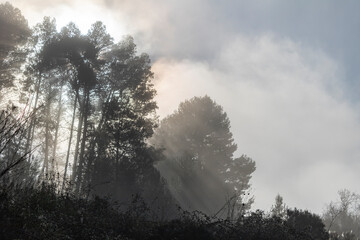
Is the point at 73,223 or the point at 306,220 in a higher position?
the point at 306,220

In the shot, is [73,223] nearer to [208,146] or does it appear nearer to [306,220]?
[306,220]

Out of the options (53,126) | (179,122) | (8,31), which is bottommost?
(53,126)

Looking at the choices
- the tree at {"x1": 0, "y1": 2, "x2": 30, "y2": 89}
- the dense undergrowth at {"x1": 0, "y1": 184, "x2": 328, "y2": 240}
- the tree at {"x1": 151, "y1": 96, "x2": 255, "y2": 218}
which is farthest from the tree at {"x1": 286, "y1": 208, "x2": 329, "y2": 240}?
the tree at {"x1": 0, "y1": 2, "x2": 30, "y2": 89}

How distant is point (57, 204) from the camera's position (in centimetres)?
713

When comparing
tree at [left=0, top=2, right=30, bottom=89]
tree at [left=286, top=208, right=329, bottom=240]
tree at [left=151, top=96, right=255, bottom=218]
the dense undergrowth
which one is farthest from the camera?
→ tree at [left=151, top=96, right=255, bottom=218]

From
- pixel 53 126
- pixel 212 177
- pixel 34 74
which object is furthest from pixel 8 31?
pixel 212 177

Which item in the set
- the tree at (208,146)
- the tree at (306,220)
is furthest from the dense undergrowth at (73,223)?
the tree at (208,146)

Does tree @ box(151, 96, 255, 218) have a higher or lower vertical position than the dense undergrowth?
higher

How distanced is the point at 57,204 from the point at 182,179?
25.0 metres

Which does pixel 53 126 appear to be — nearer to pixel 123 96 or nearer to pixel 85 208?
pixel 123 96

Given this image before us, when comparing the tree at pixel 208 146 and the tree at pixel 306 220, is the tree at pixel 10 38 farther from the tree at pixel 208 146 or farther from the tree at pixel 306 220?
the tree at pixel 306 220

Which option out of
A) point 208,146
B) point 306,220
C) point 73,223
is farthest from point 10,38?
point 208,146

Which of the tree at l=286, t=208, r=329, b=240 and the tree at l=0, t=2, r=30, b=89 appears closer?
the tree at l=286, t=208, r=329, b=240

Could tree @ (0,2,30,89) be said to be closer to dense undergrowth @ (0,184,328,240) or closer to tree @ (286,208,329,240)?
dense undergrowth @ (0,184,328,240)
